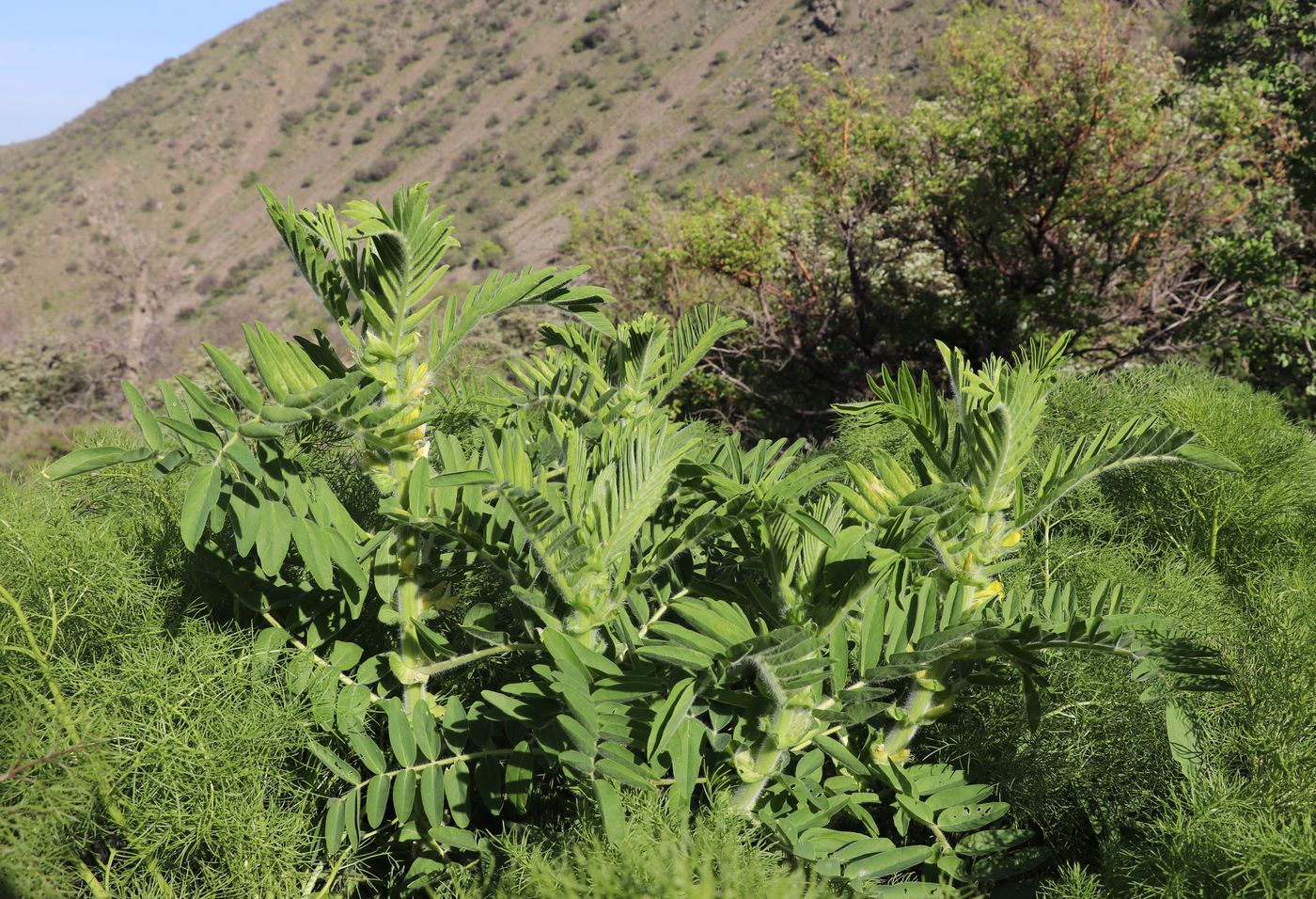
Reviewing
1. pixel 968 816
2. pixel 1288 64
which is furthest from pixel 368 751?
pixel 1288 64

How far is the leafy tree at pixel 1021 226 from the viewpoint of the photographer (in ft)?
18.0

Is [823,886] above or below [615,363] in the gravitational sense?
below

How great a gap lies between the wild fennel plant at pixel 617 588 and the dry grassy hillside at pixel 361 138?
14744mm

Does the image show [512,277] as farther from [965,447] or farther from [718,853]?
[718,853]

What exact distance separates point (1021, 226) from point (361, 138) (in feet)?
108

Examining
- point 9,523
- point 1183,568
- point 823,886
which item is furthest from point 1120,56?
point 9,523

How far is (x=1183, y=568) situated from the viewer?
2031 millimetres

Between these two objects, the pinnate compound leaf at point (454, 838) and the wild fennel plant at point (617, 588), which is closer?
the wild fennel plant at point (617, 588)

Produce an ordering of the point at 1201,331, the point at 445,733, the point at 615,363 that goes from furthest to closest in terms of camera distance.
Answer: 1. the point at 1201,331
2. the point at 615,363
3. the point at 445,733

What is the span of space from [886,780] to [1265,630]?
0.78 m

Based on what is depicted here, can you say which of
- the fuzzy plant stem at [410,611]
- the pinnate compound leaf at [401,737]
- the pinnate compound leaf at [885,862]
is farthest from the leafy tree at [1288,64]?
the pinnate compound leaf at [401,737]

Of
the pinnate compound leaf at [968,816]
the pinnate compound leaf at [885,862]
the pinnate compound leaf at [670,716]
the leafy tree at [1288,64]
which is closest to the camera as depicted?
the pinnate compound leaf at [670,716]

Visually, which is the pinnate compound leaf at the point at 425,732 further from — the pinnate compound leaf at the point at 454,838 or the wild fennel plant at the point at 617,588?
the pinnate compound leaf at the point at 454,838

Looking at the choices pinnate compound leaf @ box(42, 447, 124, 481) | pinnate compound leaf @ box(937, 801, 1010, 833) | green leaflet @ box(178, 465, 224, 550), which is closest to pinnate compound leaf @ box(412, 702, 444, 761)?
green leaflet @ box(178, 465, 224, 550)
